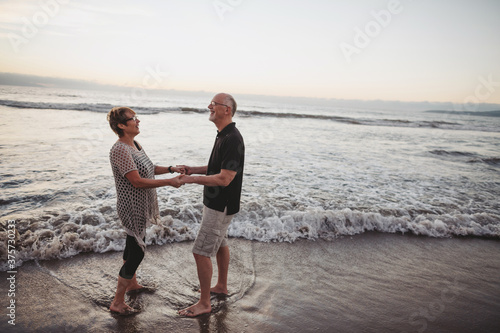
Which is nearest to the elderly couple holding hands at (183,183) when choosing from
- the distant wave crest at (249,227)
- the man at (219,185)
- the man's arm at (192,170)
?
the man at (219,185)

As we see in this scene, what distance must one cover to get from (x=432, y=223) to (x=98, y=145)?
1194cm

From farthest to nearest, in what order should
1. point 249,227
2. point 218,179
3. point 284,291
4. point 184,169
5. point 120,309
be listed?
1. point 249,227
2. point 284,291
3. point 184,169
4. point 120,309
5. point 218,179

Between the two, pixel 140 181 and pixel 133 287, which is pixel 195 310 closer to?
pixel 133 287

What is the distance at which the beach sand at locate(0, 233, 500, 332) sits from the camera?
122 inches

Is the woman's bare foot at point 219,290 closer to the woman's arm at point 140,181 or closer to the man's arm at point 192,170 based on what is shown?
the man's arm at point 192,170

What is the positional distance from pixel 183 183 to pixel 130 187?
581mm

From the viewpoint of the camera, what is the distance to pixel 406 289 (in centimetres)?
399

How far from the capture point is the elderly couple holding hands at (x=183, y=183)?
2824mm

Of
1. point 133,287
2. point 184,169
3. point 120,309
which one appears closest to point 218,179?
point 184,169

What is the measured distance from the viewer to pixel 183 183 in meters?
2.85

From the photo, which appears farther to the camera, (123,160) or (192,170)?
(192,170)

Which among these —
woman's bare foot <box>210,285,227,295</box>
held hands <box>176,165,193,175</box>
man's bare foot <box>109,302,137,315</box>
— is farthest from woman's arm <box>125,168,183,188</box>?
woman's bare foot <box>210,285,227,295</box>

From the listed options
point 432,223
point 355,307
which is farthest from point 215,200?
point 432,223

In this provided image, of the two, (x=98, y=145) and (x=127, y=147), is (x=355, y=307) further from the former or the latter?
(x=98, y=145)
